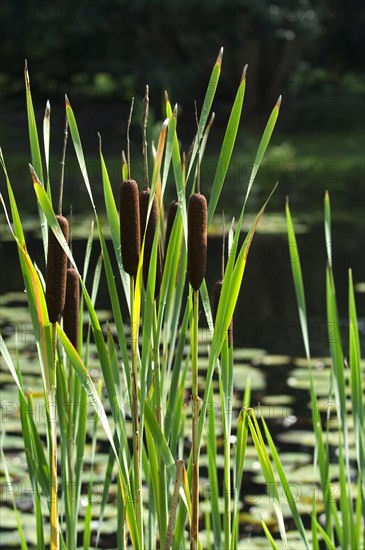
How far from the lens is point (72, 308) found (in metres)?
1.54

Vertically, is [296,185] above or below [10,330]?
above

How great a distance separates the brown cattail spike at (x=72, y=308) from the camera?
153 centimetres

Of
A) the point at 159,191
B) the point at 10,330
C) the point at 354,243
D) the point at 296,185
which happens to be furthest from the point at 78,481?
the point at 296,185

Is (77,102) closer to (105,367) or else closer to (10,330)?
(10,330)

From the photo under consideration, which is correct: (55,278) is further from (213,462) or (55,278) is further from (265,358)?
(265,358)

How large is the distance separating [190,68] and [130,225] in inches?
597

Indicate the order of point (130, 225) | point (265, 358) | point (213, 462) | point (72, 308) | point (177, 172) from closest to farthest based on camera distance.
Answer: point (130, 225), point (177, 172), point (72, 308), point (213, 462), point (265, 358)

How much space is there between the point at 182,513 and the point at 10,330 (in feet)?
15.5

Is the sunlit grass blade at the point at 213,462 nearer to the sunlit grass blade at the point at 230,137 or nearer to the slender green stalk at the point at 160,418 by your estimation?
the slender green stalk at the point at 160,418

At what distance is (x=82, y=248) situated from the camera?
9445 millimetres

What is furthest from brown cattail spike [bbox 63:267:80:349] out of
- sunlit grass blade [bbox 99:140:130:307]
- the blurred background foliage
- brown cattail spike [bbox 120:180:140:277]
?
the blurred background foliage

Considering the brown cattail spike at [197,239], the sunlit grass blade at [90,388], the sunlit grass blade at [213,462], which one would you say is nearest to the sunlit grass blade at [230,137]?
the brown cattail spike at [197,239]

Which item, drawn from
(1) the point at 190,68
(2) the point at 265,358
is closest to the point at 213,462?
(2) the point at 265,358

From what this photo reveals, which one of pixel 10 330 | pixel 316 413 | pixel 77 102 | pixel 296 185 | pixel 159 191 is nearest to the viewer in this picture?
pixel 159 191
